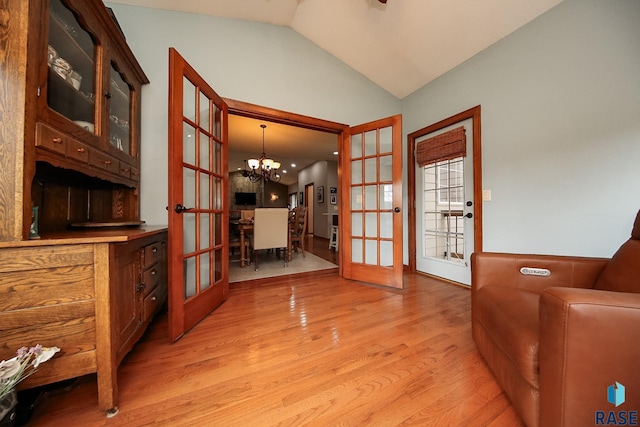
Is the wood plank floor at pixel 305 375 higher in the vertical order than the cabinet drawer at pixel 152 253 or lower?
lower

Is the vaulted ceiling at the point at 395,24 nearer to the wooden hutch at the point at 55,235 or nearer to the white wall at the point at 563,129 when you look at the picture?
the white wall at the point at 563,129

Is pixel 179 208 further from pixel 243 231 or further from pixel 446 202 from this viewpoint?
pixel 446 202

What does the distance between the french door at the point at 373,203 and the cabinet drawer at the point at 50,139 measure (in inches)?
95.1

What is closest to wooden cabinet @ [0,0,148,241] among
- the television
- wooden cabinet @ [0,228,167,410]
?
wooden cabinet @ [0,228,167,410]

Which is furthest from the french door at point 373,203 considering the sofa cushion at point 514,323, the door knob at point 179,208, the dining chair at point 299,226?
the door knob at point 179,208

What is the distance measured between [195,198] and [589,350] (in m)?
2.19

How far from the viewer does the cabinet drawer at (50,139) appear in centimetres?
Answer: 89

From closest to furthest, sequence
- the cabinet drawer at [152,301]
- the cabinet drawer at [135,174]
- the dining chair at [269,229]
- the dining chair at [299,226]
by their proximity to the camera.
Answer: the cabinet drawer at [152,301]
the cabinet drawer at [135,174]
the dining chair at [269,229]
the dining chair at [299,226]

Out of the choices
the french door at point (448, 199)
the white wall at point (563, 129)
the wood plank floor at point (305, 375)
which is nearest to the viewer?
the wood plank floor at point (305, 375)

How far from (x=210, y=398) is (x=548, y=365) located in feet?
4.53

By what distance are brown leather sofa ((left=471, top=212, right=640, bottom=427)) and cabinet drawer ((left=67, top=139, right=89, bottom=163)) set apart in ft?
6.86

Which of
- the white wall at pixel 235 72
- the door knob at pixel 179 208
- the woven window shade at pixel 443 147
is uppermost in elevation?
the white wall at pixel 235 72

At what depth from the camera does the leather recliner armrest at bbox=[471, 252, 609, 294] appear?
124cm

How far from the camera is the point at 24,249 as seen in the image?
812mm
